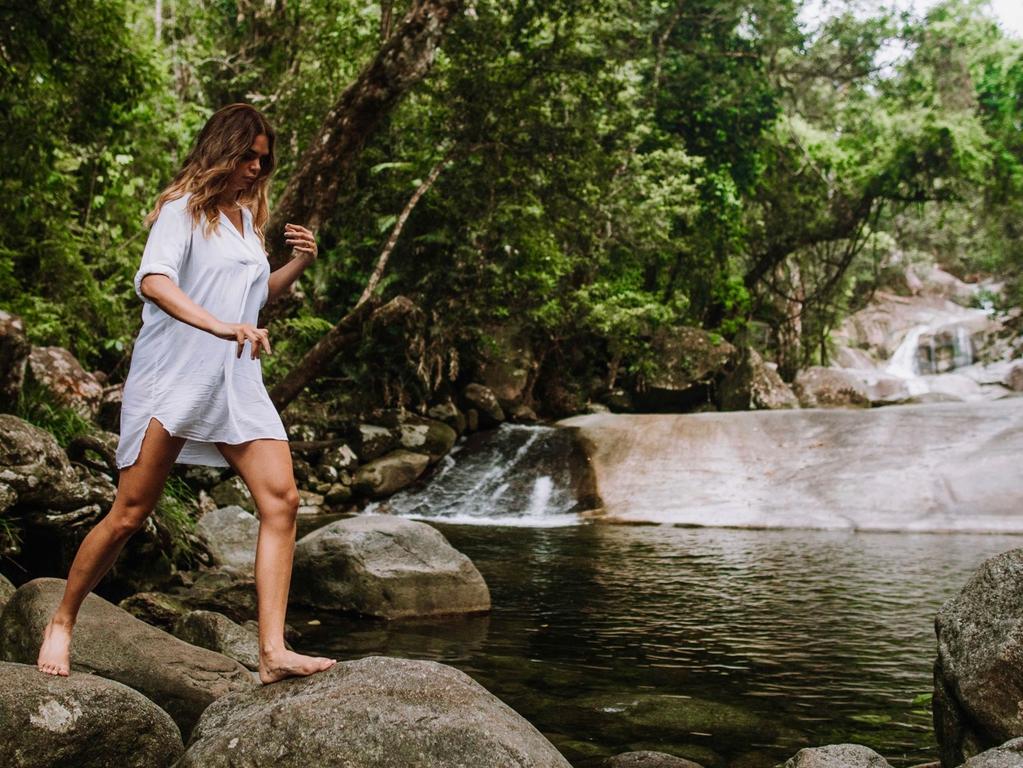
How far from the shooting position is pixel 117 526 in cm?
310

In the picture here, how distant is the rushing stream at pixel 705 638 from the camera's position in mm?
4598

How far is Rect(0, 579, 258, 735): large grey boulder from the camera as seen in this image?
4086 mm

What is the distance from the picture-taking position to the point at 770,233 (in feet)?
88.3

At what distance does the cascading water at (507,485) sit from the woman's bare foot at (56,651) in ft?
36.2

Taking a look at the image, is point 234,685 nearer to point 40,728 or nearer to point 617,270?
point 40,728

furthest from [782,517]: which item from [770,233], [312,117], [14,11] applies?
[770,233]

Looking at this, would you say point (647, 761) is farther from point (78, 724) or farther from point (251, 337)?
point (251, 337)

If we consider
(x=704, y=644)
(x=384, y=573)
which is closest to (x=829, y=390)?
(x=704, y=644)

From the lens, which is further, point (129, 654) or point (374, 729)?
point (129, 654)

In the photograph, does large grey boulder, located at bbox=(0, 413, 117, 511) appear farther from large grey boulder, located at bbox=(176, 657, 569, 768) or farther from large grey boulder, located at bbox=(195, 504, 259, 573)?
large grey boulder, located at bbox=(176, 657, 569, 768)

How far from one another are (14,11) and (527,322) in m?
14.8

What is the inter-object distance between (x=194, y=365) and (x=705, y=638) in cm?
463

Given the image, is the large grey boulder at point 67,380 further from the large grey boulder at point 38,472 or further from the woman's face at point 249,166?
the woman's face at point 249,166

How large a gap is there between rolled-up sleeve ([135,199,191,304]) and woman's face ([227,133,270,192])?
23cm
